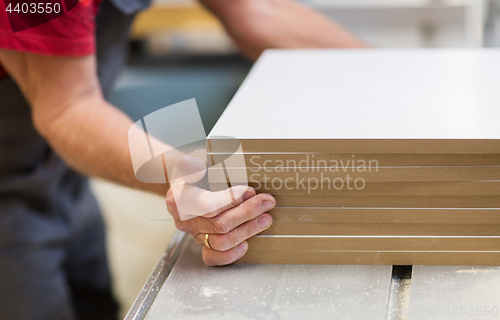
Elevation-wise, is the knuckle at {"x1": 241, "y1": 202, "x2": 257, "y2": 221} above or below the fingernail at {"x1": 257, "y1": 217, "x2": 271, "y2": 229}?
above

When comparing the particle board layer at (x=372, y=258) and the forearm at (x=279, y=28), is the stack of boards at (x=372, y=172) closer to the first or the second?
the particle board layer at (x=372, y=258)

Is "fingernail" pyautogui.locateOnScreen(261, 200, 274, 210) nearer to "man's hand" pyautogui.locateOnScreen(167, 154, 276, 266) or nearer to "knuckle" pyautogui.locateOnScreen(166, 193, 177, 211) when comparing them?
"man's hand" pyautogui.locateOnScreen(167, 154, 276, 266)

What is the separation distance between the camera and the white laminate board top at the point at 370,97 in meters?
0.50

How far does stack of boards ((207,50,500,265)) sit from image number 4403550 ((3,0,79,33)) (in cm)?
27

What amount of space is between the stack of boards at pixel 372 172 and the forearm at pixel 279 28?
0.42m

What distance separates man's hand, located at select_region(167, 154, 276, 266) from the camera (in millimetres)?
515

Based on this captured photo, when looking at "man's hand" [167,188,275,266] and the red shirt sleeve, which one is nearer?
"man's hand" [167,188,275,266]

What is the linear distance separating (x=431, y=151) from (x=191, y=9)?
174 cm

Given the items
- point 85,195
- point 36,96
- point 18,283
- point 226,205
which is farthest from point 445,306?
point 85,195

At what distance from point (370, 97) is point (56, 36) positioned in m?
0.44

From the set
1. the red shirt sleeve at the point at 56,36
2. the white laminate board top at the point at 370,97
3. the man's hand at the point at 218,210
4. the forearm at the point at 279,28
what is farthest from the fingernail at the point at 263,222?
the forearm at the point at 279,28

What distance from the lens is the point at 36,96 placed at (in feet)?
2.25

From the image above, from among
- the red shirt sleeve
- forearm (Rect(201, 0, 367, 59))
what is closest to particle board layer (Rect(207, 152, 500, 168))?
the red shirt sleeve

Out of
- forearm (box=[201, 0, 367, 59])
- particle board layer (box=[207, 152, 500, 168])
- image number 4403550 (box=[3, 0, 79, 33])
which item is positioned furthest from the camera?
forearm (box=[201, 0, 367, 59])
